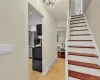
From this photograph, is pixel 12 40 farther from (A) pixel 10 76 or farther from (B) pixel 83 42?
(B) pixel 83 42

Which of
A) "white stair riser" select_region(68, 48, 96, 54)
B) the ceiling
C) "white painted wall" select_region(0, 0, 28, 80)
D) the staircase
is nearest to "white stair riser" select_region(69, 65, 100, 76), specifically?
the staircase

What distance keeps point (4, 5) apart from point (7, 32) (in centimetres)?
35

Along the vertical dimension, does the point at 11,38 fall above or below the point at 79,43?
above

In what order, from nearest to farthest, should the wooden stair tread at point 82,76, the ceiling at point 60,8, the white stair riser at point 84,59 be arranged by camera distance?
the wooden stair tread at point 82,76 < the white stair riser at point 84,59 < the ceiling at point 60,8

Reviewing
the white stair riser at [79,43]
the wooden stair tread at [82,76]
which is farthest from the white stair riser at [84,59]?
the white stair riser at [79,43]

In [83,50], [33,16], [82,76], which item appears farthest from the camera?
[33,16]

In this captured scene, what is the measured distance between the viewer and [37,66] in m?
4.11

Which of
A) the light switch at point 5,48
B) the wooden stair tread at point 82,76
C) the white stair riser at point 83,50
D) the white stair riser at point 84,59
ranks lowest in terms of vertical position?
the wooden stair tread at point 82,76

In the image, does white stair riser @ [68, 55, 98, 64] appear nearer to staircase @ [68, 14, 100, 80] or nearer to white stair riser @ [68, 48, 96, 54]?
staircase @ [68, 14, 100, 80]

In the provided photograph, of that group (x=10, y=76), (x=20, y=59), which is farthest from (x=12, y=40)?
(x=10, y=76)

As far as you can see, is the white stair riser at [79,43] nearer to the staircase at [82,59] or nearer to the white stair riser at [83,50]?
the staircase at [82,59]

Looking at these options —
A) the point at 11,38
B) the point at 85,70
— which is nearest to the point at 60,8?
the point at 85,70

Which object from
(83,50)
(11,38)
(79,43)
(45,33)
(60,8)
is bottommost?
(83,50)

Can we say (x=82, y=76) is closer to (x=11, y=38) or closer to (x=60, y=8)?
(x=11, y=38)
